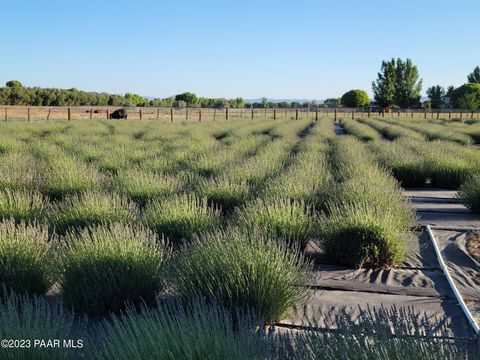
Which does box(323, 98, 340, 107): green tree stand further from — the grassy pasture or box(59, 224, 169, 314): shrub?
box(59, 224, 169, 314): shrub

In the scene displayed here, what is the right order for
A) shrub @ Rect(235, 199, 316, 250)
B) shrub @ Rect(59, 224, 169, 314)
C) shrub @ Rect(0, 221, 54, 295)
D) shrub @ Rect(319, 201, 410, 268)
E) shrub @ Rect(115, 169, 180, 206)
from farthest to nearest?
shrub @ Rect(115, 169, 180, 206)
shrub @ Rect(235, 199, 316, 250)
shrub @ Rect(319, 201, 410, 268)
shrub @ Rect(0, 221, 54, 295)
shrub @ Rect(59, 224, 169, 314)

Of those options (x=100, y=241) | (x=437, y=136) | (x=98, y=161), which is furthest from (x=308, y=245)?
(x=437, y=136)

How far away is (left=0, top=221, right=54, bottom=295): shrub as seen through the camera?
14.5 feet

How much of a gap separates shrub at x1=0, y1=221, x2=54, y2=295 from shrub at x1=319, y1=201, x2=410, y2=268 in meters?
2.82

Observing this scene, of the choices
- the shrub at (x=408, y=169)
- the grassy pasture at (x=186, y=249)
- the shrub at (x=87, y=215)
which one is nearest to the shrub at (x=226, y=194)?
the grassy pasture at (x=186, y=249)

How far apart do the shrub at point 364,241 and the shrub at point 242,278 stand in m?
1.41

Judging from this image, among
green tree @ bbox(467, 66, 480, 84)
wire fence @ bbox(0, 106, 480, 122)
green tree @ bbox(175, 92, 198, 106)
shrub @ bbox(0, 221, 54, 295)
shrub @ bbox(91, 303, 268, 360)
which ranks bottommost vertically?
shrub @ bbox(0, 221, 54, 295)

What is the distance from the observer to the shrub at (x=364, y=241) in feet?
18.1

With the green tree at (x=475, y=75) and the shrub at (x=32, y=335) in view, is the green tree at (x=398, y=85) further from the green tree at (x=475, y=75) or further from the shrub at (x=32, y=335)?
the shrub at (x=32, y=335)

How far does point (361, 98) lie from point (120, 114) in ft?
229

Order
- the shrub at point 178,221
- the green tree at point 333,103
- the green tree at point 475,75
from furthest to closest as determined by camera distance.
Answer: the green tree at point 333,103 → the green tree at point 475,75 → the shrub at point 178,221

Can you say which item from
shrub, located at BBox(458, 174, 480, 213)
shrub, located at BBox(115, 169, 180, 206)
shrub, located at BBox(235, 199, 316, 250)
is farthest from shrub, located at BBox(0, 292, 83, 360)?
shrub, located at BBox(458, 174, 480, 213)

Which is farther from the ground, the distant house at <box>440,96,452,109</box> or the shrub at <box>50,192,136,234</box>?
the distant house at <box>440,96,452,109</box>

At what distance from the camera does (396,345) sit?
8.02ft
